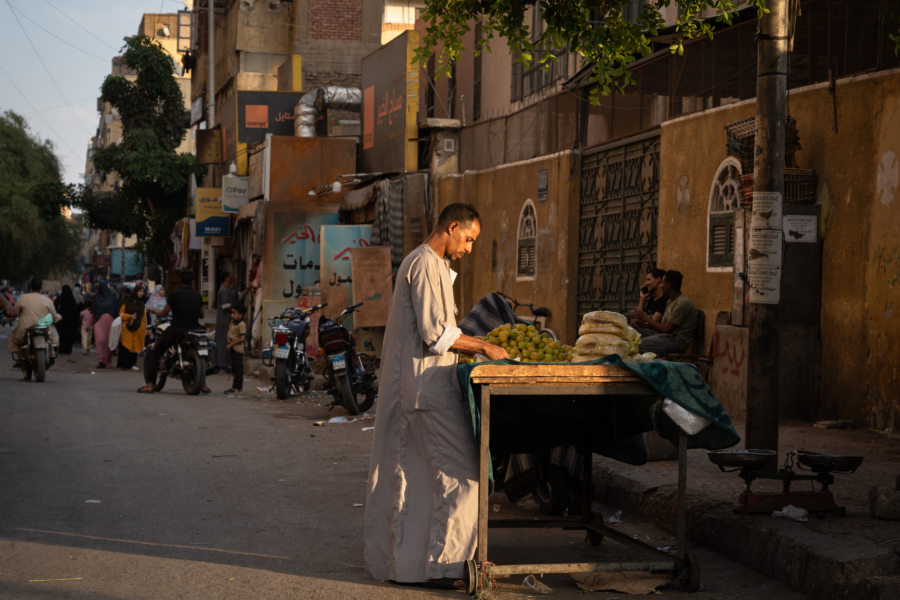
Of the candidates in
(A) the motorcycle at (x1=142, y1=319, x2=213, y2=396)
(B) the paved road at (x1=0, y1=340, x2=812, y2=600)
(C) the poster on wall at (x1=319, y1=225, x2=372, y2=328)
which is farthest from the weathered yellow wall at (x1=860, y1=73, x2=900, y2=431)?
(C) the poster on wall at (x1=319, y1=225, x2=372, y2=328)

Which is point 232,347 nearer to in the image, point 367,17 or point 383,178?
point 383,178

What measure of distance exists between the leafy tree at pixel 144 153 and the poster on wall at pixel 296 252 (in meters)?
17.8

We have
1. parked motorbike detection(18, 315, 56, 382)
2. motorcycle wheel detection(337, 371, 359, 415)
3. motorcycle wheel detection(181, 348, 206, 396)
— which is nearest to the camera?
motorcycle wheel detection(337, 371, 359, 415)

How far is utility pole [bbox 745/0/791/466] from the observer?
699 cm

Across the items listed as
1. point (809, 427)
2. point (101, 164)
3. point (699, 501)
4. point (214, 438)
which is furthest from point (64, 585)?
point (101, 164)

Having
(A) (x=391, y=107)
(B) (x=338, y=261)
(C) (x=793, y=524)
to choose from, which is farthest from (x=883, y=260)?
(A) (x=391, y=107)

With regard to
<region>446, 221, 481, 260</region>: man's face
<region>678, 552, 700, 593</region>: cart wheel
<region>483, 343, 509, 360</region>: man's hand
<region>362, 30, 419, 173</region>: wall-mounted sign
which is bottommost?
<region>678, 552, 700, 593</region>: cart wheel

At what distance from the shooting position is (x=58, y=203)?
45.3 meters

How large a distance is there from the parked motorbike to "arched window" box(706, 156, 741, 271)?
11160 millimetres

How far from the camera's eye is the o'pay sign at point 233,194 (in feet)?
104

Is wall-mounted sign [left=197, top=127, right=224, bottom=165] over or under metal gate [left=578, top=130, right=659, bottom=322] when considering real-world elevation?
over

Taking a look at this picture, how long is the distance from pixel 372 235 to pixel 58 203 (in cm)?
2639

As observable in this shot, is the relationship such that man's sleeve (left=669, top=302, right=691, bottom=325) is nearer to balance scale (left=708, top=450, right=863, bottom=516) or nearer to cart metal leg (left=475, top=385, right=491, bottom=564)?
balance scale (left=708, top=450, right=863, bottom=516)

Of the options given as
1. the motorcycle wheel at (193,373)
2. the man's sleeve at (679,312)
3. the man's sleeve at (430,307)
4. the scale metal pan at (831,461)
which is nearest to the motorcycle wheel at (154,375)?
the motorcycle wheel at (193,373)
